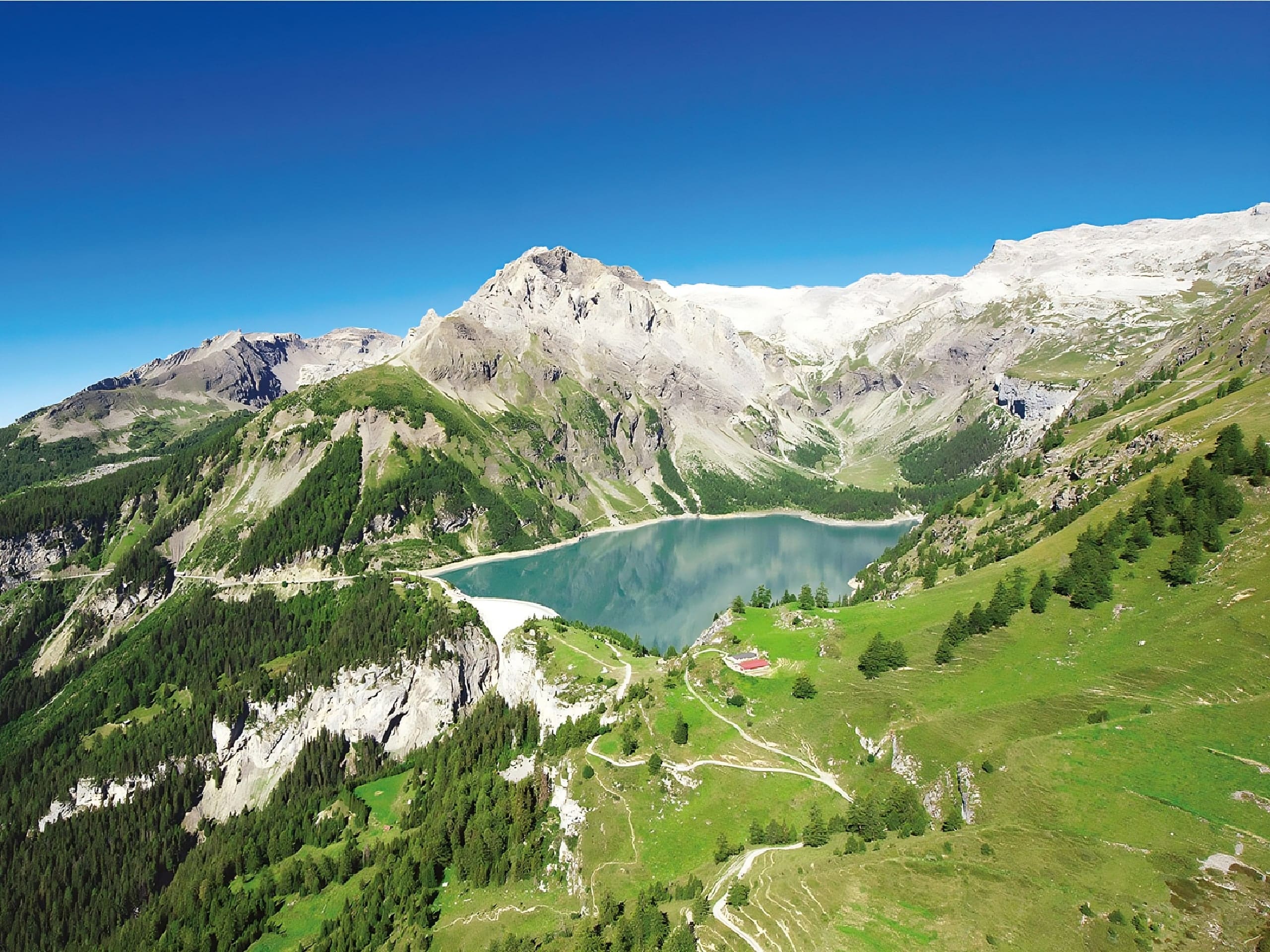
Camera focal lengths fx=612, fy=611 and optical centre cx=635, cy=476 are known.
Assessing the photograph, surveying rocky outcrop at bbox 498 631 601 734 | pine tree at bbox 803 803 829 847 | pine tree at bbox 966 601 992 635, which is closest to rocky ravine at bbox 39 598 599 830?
rocky outcrop at bbox 498 631 601 734

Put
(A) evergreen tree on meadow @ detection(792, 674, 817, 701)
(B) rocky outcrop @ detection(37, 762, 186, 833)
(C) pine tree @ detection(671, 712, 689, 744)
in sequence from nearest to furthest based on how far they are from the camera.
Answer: (C) pine tree @ detection(671, 712, 689, 744), (A) evergreen tree on meadow @ detection(792, 674, 817, 701), (B) rocky outcrop @ detection(37, 762, 186, 833)

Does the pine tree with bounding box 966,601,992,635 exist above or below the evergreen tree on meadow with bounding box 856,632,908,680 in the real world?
above

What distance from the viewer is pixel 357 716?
336ft

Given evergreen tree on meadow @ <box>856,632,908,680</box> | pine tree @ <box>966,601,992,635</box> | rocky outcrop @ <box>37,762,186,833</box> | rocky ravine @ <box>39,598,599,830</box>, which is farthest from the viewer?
rocky ravine @ <box>39,598,599,830</box>

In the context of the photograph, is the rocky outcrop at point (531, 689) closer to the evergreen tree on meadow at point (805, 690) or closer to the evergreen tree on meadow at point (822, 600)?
the evergreen tree on meadow at point (805, 690)

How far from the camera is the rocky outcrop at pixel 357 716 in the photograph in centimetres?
10062

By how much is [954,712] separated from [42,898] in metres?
118

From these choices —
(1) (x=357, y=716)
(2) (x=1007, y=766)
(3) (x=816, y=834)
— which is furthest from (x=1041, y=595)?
(1) (x=357, y=716)

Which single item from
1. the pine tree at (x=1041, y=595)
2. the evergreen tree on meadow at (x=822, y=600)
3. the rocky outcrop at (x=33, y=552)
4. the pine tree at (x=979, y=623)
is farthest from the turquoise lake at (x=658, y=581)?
the rocky outcrop at (x=33, y=552)

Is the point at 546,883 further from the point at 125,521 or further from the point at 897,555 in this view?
the point at 125,521

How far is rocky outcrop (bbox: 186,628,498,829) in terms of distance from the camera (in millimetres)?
100625

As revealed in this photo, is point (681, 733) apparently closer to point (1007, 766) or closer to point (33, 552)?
point (1007, 766)

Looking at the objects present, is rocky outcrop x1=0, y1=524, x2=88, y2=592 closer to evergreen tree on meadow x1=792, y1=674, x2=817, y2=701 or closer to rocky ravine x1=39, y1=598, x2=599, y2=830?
rocky ravine x1=39, y1=598, x2=599, y2=830

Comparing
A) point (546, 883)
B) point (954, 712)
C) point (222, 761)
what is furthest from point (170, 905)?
point (954, 712)
